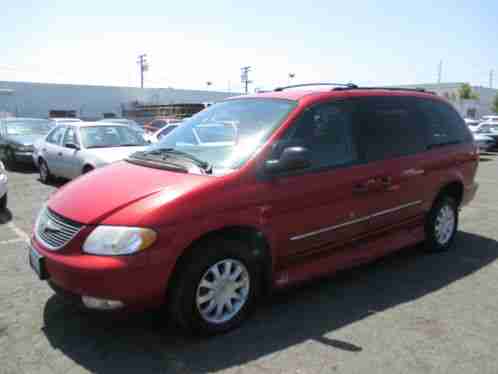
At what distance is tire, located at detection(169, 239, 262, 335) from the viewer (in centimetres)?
318

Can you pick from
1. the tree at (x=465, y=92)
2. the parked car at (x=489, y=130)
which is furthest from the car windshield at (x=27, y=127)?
the tree at (x=465, y=92)

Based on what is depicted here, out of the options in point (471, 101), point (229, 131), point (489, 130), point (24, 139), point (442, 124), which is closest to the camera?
point (229, 131)

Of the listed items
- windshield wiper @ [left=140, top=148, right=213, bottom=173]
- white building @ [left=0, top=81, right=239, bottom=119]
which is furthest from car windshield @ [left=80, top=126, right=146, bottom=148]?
white building @ [left=0, top=81, right=239, bottom=119]

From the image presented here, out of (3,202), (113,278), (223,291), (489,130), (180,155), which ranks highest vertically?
(180,155)

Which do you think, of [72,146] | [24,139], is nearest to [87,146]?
[72,146]

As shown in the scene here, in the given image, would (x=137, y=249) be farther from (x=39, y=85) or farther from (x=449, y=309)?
(x=39, y=85)

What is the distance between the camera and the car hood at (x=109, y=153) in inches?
326

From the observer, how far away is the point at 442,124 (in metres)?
5.40

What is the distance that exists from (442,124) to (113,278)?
13.8 ft

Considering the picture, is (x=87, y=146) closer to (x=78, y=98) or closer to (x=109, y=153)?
(x=109, y=153)

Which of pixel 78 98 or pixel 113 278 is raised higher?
pixel 78 98

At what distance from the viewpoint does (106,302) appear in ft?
9.91

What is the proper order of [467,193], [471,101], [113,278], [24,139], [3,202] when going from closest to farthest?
[113,278], [467,193], [3,202], [24,139], [471,101]

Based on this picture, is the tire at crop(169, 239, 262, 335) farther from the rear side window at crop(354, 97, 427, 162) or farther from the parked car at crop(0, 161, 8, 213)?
the parked car at crop(0, 161, 8, 213)
